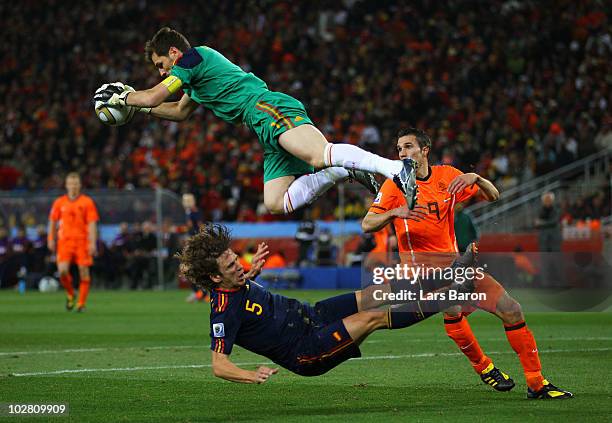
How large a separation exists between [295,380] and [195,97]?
2.66 m

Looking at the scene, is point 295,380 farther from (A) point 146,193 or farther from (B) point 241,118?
(A) point 146,193

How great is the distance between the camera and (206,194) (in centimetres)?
2883

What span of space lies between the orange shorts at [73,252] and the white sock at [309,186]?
11.2 m

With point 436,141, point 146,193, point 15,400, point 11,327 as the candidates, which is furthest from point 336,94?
point 15,400

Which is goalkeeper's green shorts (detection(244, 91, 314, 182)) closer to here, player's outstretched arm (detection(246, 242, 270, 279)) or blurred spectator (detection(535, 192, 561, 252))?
player's outstretched arm (detection(246, 242, 270, 279))

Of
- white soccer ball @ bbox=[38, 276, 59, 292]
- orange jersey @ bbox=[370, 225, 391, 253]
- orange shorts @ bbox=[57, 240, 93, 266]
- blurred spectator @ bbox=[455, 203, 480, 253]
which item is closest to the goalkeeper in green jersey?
blurred spectator @ bbox=[455, 203, 480, 253]

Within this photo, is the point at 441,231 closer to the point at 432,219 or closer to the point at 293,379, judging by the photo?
the point at 432,219

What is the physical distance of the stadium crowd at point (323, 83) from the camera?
27.0 m

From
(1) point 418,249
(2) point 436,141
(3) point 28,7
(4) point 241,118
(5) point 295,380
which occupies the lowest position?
(5) point 295,380

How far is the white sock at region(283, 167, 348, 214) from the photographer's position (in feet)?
30.5

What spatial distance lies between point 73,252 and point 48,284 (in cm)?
899

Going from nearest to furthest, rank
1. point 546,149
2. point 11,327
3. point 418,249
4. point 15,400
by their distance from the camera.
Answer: point 15,400, point 418,249, point 11,327, point 546,149

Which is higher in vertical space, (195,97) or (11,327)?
(195,97)

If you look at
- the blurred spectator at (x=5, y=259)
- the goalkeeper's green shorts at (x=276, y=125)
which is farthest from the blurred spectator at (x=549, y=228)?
the goalkeeper's green shorts at (x=276, y=125)
